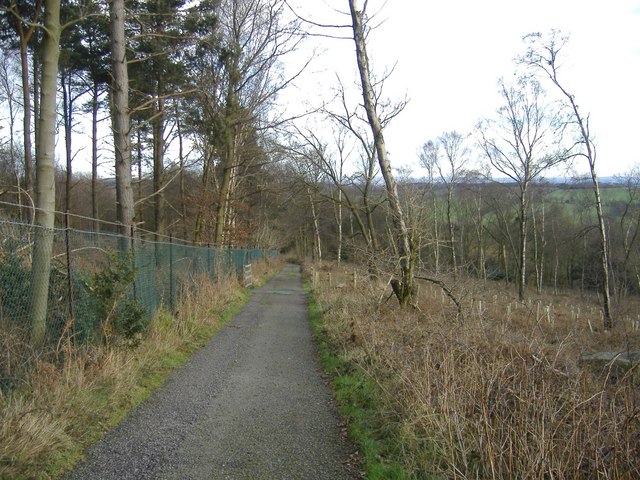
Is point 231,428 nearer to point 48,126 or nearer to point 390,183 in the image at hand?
point 48,126

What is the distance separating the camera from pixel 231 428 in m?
5.09

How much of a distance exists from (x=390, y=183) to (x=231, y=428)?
23.6ft

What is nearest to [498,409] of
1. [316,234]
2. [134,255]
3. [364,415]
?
[364,415]

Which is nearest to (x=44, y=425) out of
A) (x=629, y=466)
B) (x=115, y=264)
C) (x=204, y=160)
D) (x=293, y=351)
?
(x=115, y=264)

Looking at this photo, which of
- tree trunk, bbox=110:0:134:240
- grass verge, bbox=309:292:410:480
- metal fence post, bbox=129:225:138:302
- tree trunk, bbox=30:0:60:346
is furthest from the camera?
tree trunk, bbox=110:0:134:240

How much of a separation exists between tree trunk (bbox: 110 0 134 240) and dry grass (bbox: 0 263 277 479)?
3.43m

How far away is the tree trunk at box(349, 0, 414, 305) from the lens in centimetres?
1084

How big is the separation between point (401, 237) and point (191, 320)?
15.6 feet

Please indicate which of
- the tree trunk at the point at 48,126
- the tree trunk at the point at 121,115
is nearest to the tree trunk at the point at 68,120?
the tree trunk at the point at 121,115

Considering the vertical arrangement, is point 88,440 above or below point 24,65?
below

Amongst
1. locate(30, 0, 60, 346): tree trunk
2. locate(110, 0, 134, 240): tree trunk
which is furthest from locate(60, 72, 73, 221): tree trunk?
locate(30, 0, 60, 346): tree trunk

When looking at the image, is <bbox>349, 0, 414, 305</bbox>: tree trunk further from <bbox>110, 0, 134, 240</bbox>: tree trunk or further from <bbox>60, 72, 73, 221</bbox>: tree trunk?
<bbox>60, 72, 73, 221</bbox>: tree trunk

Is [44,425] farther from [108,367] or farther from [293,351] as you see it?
[293,351]

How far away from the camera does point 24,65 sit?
19.2 meters
